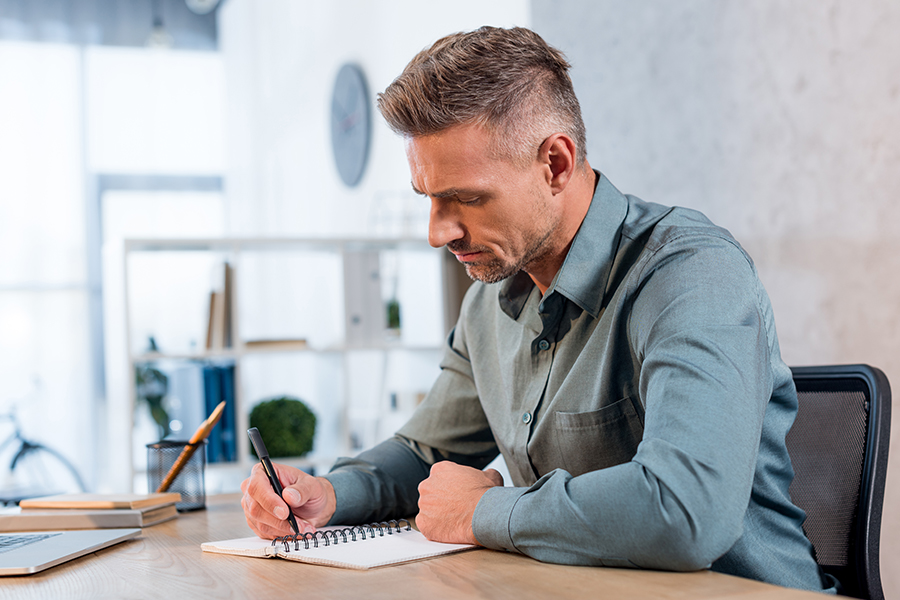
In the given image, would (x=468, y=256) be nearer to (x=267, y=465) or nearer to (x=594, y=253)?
(x=594, y=253)

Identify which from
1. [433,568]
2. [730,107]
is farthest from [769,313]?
[730,107]

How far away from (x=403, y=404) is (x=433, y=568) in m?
2.49

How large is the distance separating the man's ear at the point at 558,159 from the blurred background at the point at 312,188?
0.68 metres

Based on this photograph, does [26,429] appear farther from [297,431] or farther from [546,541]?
[546,541]

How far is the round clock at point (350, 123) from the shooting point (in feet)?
13.5

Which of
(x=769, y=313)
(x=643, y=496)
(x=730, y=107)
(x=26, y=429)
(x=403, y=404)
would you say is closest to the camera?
(x=643, y=496)

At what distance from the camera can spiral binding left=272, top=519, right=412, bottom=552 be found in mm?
918

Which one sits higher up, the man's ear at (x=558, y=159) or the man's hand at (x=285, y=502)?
the man's ear at (x=558, y=159)

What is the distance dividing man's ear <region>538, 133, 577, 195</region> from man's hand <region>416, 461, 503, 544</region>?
1.32 ft

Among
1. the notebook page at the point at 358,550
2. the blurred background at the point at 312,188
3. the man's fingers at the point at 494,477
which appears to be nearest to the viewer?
the notebook page at the point at 358,550

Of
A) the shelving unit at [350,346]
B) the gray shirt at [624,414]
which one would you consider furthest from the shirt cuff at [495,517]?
the shelving unit at [350,346]

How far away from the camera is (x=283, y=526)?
1025 mm

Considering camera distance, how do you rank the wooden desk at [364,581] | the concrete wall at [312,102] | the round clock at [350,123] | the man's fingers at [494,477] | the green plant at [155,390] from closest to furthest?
the wooden desk at [364,581], the man's fingers at [494,477], the green plant at [155,390], the concrete wall at [312,102], the round clock at [350,123]

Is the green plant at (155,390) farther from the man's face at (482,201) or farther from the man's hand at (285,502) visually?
the man's face at (482,201)
